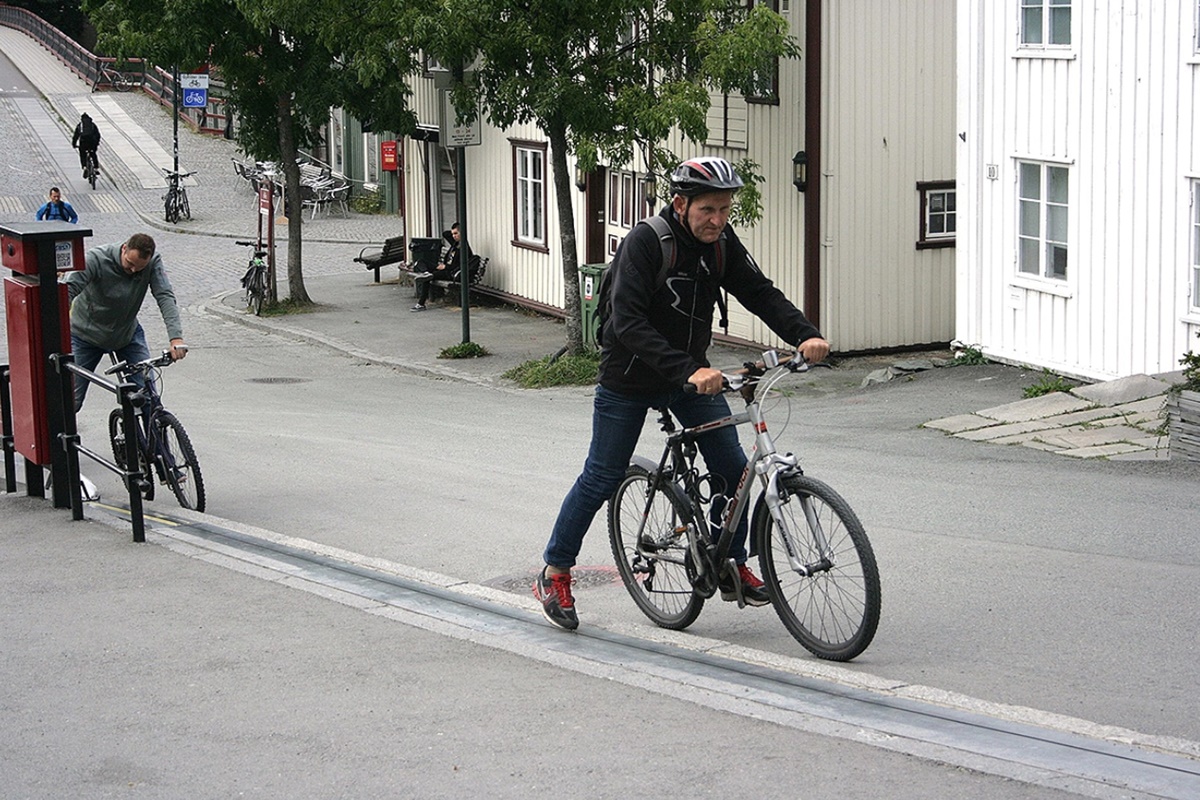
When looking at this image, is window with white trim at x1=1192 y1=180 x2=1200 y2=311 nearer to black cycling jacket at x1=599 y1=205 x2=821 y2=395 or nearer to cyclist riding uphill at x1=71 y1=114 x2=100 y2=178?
black cycling jacket at x1=599 y1=205 x2=821 y2=395

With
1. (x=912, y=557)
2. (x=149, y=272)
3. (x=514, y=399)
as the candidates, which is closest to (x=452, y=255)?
(x=514, y=399)

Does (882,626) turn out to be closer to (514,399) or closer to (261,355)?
(514,399)

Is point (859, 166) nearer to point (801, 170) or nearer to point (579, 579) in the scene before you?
point (801, 170)

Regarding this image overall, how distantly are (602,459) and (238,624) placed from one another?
1.78 meters

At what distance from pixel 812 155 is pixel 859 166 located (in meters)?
0.54

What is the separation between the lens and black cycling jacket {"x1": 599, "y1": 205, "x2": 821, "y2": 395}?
589 centimetres

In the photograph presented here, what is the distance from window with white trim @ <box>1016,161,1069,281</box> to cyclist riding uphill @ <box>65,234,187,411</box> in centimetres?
892

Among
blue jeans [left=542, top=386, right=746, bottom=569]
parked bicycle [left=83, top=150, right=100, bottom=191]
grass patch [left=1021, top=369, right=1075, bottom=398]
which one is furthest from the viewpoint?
parked bicycle [left=83, top=150, right=100, bottom=191]

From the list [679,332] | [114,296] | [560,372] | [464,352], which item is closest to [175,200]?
[464,352]

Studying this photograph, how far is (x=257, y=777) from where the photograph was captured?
4.93 meters

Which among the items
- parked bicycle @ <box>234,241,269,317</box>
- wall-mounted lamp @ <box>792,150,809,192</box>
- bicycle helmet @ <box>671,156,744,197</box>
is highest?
Answer: wall-mounted lamp @ <box>792,150,809,192</box>

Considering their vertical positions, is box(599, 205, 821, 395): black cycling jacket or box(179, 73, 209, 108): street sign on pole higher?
box(179, 73, 209, 108): street sign on pole

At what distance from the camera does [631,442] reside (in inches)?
251

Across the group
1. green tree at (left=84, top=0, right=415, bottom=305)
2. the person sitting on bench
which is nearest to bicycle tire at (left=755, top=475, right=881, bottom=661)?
green tree at (left=84, top=0, right=415, bottom=305)
